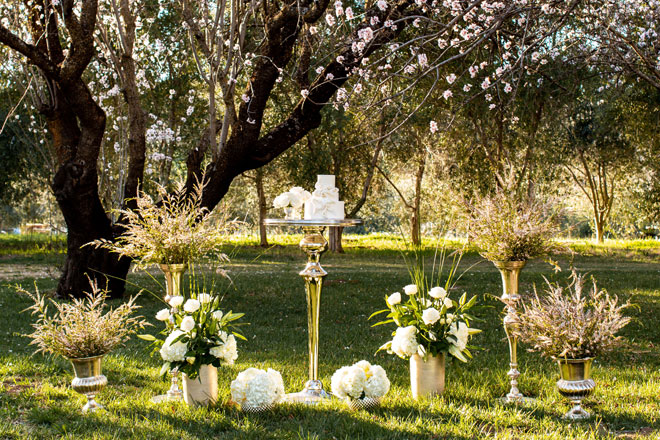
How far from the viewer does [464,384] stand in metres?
4.98

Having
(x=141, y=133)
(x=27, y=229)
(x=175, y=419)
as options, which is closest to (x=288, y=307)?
(x=141, y=133)

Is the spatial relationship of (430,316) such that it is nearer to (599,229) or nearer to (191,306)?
(191,306)

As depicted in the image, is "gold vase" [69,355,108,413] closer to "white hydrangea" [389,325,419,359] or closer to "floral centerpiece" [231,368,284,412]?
"floral centerpiece" [231,368,284,412]

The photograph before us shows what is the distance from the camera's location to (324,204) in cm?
456

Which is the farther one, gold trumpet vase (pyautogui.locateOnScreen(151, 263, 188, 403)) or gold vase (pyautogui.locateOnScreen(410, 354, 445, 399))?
gold trumpet vase (pyautogui.locateOnScreen(151, 263, 188, 403))

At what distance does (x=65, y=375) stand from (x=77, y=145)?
204 inches

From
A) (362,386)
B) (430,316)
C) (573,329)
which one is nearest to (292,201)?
(430,316)

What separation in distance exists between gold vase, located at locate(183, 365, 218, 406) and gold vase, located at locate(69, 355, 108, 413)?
0.56 metres

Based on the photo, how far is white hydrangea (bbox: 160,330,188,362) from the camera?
4246mm

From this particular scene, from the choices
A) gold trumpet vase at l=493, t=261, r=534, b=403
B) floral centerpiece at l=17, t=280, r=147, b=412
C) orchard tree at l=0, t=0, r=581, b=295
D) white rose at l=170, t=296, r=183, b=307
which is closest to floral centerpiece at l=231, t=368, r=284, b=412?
white rose at l=170, t=296, r=183, b=307

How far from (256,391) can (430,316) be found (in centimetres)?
130

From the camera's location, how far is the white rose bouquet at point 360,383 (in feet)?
14.1

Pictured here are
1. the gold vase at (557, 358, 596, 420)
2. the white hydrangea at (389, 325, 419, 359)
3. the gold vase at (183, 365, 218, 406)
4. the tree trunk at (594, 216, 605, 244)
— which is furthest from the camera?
the tree trunk at (594, 216, 605, 244)

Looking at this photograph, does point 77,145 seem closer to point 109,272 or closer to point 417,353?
point 109,272
